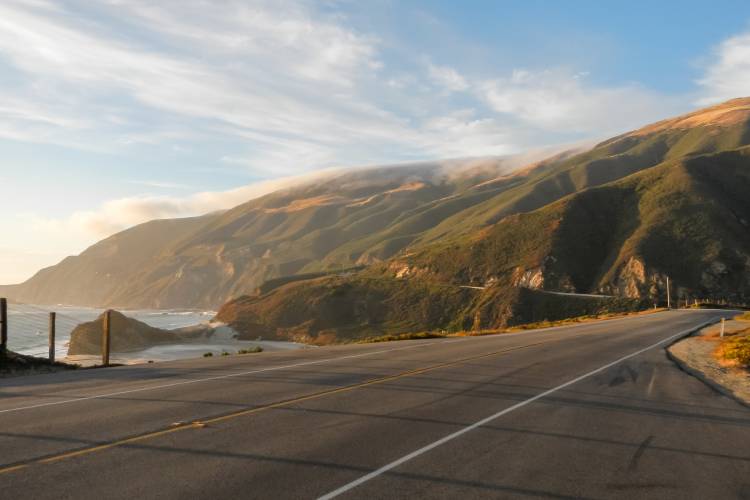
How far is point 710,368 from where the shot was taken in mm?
20469

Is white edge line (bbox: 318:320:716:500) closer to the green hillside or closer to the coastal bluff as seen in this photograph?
the green hillside

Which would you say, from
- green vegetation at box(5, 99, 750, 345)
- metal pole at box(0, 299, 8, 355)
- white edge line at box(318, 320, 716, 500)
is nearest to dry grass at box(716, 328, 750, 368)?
white edge line at box(318, 320, 716, 500)

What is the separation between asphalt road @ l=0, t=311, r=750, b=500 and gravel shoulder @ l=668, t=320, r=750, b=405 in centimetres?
74

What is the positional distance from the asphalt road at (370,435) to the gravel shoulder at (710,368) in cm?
74

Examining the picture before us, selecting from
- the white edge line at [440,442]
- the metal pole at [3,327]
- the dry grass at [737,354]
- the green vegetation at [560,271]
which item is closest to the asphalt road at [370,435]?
the white edge line at [440,442]

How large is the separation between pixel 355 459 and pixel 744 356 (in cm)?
1903

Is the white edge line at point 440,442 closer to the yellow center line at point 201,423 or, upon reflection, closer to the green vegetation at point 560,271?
the yellow center line at point 201,423

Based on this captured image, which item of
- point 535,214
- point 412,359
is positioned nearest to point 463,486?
point 412,359

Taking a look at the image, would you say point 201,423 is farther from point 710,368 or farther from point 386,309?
point 386,309

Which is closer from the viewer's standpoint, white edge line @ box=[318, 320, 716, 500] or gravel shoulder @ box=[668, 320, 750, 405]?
white edge line @ box=[318, 320, 716, 500]

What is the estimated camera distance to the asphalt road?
292 inches

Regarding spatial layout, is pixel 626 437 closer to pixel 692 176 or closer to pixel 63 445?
pixel 63 445

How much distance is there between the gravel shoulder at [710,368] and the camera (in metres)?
16.4

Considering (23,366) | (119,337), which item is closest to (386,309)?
(119,337)
